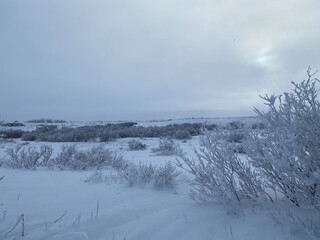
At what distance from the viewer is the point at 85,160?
6223 millimetres

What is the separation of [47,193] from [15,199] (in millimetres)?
417

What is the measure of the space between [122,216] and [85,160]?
3.57 metres

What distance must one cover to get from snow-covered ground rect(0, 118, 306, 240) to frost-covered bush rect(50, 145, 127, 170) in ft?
5.93

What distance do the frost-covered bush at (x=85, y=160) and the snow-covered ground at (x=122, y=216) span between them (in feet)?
5.93

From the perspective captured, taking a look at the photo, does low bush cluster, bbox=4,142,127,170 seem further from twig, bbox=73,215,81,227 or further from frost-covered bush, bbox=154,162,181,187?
twig, bbox=73,215,81,227

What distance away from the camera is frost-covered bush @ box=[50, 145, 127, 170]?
5.90 metres

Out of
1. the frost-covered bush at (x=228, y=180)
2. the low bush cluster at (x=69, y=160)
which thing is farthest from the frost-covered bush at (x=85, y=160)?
the frost-covered bush at (x=228, y=180)

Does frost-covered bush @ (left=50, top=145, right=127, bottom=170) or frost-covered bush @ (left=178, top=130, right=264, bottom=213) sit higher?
frost-covered bush @ (left=178, top=130, right=264, bottom=213)

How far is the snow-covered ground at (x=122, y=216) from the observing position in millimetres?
2373

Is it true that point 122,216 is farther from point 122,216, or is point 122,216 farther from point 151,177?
point 151,177

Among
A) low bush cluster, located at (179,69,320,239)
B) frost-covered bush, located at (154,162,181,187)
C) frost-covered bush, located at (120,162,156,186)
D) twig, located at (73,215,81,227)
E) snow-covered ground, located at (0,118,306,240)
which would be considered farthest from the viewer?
frost-covered bush, located at (120,162,156,186)

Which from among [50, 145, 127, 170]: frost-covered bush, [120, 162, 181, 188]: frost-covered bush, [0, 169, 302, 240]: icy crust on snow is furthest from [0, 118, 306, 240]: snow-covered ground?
[50, 145, 127, 170]: frost-covered bush

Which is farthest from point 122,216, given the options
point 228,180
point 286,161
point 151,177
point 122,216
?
point 286,161

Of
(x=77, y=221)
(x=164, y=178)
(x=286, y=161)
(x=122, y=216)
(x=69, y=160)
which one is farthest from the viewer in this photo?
(x=69, y=160)
